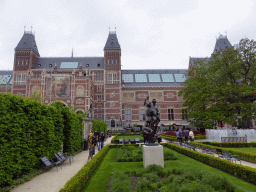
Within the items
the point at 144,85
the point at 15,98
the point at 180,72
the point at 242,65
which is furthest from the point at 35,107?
the point at 180,72

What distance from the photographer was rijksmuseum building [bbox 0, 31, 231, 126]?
40500 mm

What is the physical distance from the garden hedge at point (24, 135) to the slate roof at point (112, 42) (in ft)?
121

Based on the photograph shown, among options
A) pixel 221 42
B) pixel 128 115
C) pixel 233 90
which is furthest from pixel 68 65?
pixel 221 42

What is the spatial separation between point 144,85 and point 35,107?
40.1 meters

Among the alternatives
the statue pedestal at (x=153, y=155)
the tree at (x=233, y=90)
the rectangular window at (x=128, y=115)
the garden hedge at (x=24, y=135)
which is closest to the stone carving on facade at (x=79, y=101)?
the rectangular window at (x=128, y=115)

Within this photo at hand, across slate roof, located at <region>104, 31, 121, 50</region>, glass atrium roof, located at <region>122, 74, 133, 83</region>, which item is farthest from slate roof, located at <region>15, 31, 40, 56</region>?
glass atrium roof, located at <region>122, 74, 133, 83</region>

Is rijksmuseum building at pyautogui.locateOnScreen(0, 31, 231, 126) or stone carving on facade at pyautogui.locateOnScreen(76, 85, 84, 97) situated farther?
rijksmuseum building at pyautogui.locateOnScreen(0, 31, 231, 126)

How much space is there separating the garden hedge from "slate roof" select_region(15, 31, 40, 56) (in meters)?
42.0

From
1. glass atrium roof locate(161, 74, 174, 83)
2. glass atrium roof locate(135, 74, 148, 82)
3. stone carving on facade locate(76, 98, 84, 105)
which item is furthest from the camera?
glass atrium roof locate(161, 74, 174, 83)

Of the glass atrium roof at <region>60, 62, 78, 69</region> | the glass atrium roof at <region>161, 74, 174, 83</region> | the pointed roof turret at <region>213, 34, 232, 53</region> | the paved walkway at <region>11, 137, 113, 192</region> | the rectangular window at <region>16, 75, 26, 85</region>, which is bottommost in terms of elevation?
the paved walkway at <region>11, 137, 113, 192</region>

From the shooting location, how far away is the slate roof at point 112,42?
4488 cm

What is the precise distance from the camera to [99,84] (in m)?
45.8

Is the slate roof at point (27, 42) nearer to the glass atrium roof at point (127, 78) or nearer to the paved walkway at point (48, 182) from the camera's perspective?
the glass atrium roof at point (127, 78)

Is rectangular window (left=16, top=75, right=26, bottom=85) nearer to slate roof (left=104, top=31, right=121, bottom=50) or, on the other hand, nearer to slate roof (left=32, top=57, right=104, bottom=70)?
slate roof (left=32, top=57, right=104, bottom=70)
